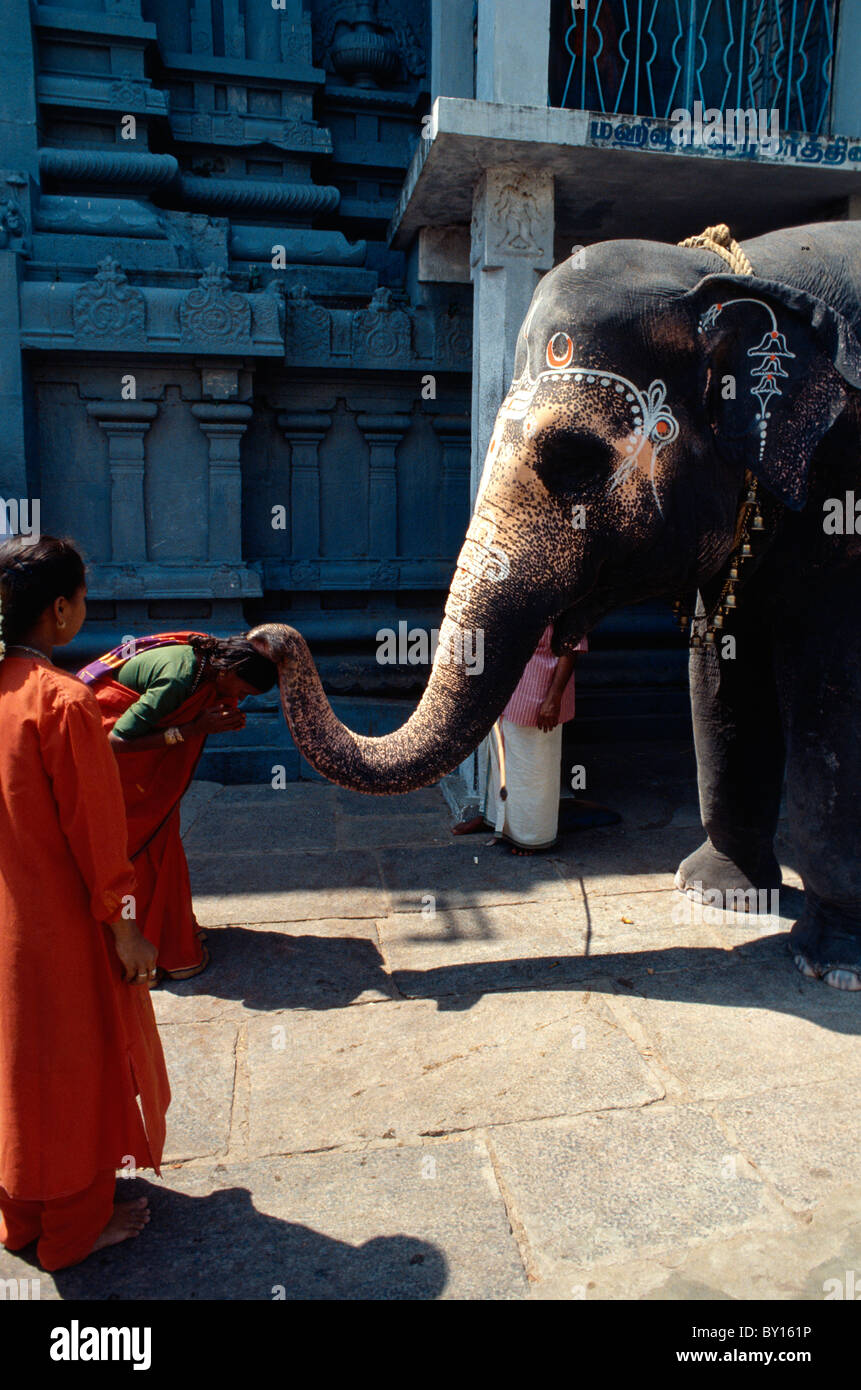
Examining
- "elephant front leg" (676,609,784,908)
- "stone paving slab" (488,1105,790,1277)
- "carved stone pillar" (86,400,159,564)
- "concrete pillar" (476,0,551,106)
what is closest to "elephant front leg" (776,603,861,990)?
"elephant front leg" (676,609,784,908)

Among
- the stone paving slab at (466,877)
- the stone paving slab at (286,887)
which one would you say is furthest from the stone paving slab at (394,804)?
the stone paving slab at (286,887)

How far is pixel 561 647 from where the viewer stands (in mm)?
3283

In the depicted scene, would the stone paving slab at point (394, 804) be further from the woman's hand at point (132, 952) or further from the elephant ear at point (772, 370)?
the woman's hand at point (132, 952)

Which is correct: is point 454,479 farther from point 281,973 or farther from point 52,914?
point 52,914

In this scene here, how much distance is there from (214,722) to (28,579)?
150cm

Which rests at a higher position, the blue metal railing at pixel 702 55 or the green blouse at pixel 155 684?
the blue metal railing at pixel 702 55

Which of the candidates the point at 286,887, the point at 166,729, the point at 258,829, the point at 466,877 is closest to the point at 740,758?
the point at 466,877

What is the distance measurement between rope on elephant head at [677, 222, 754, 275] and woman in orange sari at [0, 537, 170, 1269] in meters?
2.15

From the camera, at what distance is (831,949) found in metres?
3.60

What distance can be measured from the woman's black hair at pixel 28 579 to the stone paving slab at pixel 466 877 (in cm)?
245

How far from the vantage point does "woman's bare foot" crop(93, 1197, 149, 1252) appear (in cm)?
240

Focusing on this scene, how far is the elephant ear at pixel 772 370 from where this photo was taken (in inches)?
119

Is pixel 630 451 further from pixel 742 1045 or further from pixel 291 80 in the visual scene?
pixel 291 80

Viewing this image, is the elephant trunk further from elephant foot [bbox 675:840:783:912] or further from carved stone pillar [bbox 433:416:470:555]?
carved stone pillar [bbox 433:416:470:555]
